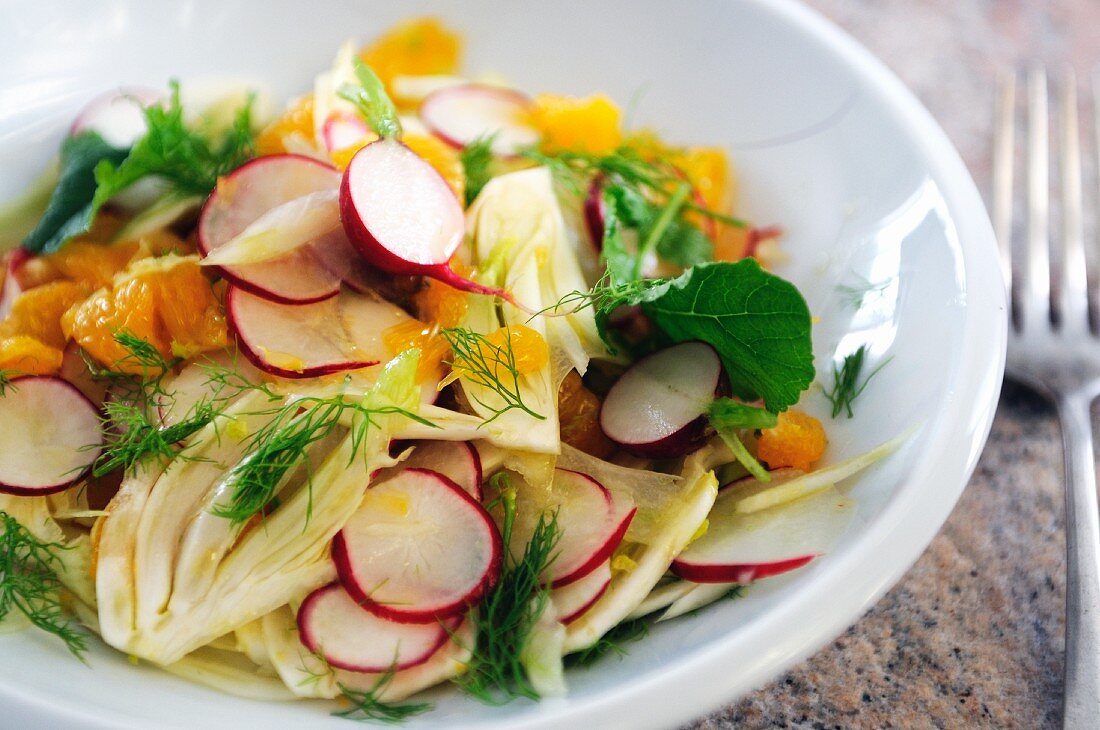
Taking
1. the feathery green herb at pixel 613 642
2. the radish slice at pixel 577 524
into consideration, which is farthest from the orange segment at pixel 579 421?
the feathery green herb at pixel 613 642

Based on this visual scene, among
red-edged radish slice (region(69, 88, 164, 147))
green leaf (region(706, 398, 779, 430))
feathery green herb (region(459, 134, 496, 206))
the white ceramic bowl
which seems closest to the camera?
the white ceramic bowl

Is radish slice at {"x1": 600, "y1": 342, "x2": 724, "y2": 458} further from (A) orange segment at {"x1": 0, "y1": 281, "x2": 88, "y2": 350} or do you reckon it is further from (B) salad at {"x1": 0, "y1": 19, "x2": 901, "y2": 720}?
(A) orange segment at {"x1": 0, "y1": 281, "x2": 88, "y2": 350}

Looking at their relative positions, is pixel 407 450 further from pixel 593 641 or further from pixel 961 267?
pixel 961 267

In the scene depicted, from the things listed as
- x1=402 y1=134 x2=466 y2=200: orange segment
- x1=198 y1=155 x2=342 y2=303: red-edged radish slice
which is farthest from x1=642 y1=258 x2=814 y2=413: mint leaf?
x1=198 y1=155 x2=342 y2=303: red-edged radish slice

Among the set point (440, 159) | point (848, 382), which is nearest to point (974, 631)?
point (848, 382)

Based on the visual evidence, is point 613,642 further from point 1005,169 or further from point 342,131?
point 1005,169

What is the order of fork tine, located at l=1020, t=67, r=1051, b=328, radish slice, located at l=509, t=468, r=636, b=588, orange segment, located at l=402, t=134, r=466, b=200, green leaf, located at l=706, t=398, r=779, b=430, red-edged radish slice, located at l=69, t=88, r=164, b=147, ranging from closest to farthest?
radish slice, located at l=509, t=468, r=636, b=588 < green leaf, located at l=706, t=398, r=779, b=430 < orange segment, located at l=402, t=134, r=466, b=200 < red-edged radish slice, located at l=69, t=88, r=164, b=147 < fork tine, located at l=1020, t=67, r=1051, b=328

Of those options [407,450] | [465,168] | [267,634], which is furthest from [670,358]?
[267,634]
